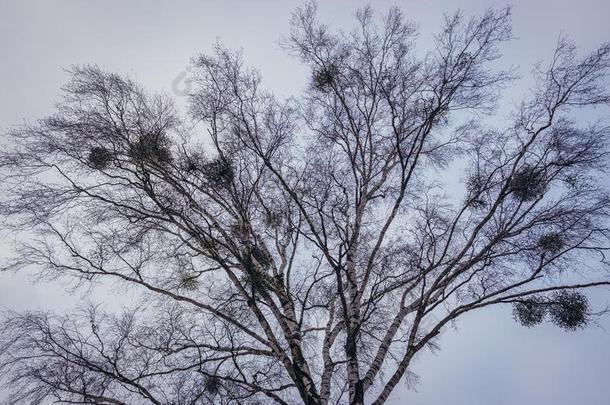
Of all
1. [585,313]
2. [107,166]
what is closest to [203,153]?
[107,166]

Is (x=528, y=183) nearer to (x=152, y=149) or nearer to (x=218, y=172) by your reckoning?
(x=218, y=172)

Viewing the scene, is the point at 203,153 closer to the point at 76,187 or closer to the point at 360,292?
the point at 76,187

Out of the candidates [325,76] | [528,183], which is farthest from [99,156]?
[528,183]

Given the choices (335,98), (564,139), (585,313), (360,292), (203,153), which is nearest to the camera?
(360,292)

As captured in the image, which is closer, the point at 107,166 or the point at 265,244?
the point at 107,166

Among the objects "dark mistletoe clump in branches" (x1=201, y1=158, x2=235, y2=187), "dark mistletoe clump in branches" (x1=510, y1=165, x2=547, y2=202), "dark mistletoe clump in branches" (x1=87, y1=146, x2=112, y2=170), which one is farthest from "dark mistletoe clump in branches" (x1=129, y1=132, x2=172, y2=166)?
"dark mistletoe clump in branches" (x1=510, y1=165, x2=547, y2=202)

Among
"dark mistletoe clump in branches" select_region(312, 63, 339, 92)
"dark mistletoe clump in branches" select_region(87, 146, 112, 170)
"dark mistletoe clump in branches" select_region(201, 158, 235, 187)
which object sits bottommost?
"dark mistletoe clump in branches" select_region(87, 146, 112, 170)

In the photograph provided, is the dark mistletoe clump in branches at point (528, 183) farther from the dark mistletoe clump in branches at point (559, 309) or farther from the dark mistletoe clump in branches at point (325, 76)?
the dark mistletoe clump in branches at point (325, 76)

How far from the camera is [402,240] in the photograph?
23.1ft

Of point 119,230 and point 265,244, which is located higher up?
point 265,244

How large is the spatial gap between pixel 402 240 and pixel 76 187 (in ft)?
16.4

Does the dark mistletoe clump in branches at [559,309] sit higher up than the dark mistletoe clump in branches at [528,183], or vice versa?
the dark mistletoe clump in branches at [528,183]

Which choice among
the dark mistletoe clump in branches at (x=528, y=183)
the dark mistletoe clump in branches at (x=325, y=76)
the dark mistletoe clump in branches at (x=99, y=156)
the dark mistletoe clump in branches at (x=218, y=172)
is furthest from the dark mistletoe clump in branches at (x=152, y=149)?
the dark mistletoe clump in branches at (x=528, y=183)

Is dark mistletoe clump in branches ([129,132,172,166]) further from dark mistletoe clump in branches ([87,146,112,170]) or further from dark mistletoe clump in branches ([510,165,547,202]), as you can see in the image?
dark mistletoe clump in branches ([510,165,547,202])
